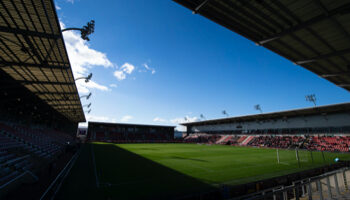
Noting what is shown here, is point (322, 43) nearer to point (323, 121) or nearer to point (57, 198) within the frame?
point (57, 198)

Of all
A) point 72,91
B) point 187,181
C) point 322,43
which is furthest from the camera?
point 72,91

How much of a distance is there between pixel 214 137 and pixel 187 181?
2357 inches

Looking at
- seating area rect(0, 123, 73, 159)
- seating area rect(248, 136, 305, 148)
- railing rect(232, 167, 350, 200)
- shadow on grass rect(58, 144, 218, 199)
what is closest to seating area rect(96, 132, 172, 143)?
seating area rect(0, 123, 73, 159)

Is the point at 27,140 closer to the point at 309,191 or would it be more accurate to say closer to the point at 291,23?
the point at 309,191

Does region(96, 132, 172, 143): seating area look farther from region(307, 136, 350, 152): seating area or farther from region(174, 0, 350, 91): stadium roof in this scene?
region(174, 0, 350, 91): stadium roof

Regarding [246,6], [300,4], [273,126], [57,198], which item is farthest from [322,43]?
[273,126]

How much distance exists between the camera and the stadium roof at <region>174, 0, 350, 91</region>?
23.0 ft

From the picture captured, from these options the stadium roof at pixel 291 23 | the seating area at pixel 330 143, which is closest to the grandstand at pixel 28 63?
the stadium roof at pixel 291 23

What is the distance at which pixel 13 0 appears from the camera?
7754mm

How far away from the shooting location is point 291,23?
8109 mm

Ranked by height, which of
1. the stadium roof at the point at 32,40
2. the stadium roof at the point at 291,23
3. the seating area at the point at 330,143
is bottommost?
the seating area at the point at 330,143

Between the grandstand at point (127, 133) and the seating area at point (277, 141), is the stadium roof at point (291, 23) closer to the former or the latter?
the seating area at point (277, 141)

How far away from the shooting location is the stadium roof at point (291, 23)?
277 inches

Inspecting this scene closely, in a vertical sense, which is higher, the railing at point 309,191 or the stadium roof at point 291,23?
the stadium roof at point 291,23
